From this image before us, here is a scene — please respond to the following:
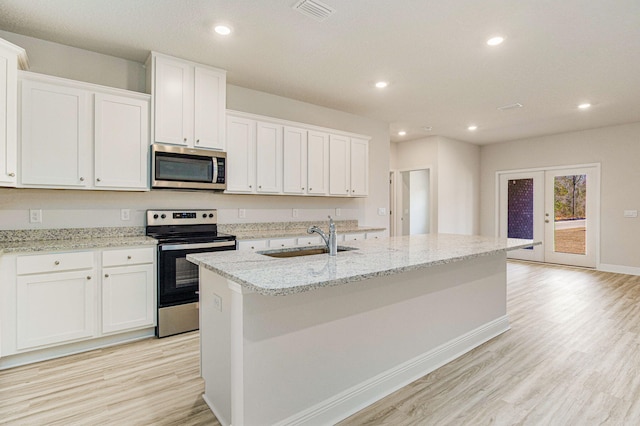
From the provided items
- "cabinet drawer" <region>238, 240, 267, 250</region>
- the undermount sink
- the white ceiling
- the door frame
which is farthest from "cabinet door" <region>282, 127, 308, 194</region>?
the door frame

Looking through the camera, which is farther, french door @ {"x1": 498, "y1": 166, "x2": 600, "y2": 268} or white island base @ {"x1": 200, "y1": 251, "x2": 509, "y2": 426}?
french door @ {"x1": 498, "y1": 166, "x2": 600, "y2": 268}

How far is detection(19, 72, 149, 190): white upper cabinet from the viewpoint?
269 cm

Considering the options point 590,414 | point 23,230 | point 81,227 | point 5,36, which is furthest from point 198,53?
point 590,414

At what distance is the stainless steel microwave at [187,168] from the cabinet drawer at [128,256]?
63cm

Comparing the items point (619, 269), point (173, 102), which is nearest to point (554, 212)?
point (619, 269)

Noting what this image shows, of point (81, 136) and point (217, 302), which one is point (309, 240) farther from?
point (81, 136)

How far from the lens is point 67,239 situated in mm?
2994

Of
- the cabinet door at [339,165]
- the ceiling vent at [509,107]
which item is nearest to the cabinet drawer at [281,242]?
the cabinet door at [339,165]

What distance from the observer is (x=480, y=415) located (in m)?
1.95

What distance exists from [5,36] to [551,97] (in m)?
5.88

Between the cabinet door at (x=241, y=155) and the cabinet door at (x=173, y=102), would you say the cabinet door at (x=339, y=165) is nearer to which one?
the cabinet door at (x=241, y=155)

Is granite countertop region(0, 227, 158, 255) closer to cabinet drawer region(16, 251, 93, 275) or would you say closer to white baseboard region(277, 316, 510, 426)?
cabinet drawer region(16, 251, 93, 275)

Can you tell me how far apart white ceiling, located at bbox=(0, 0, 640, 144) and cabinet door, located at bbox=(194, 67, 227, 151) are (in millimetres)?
146

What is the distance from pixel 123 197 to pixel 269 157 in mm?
1599
